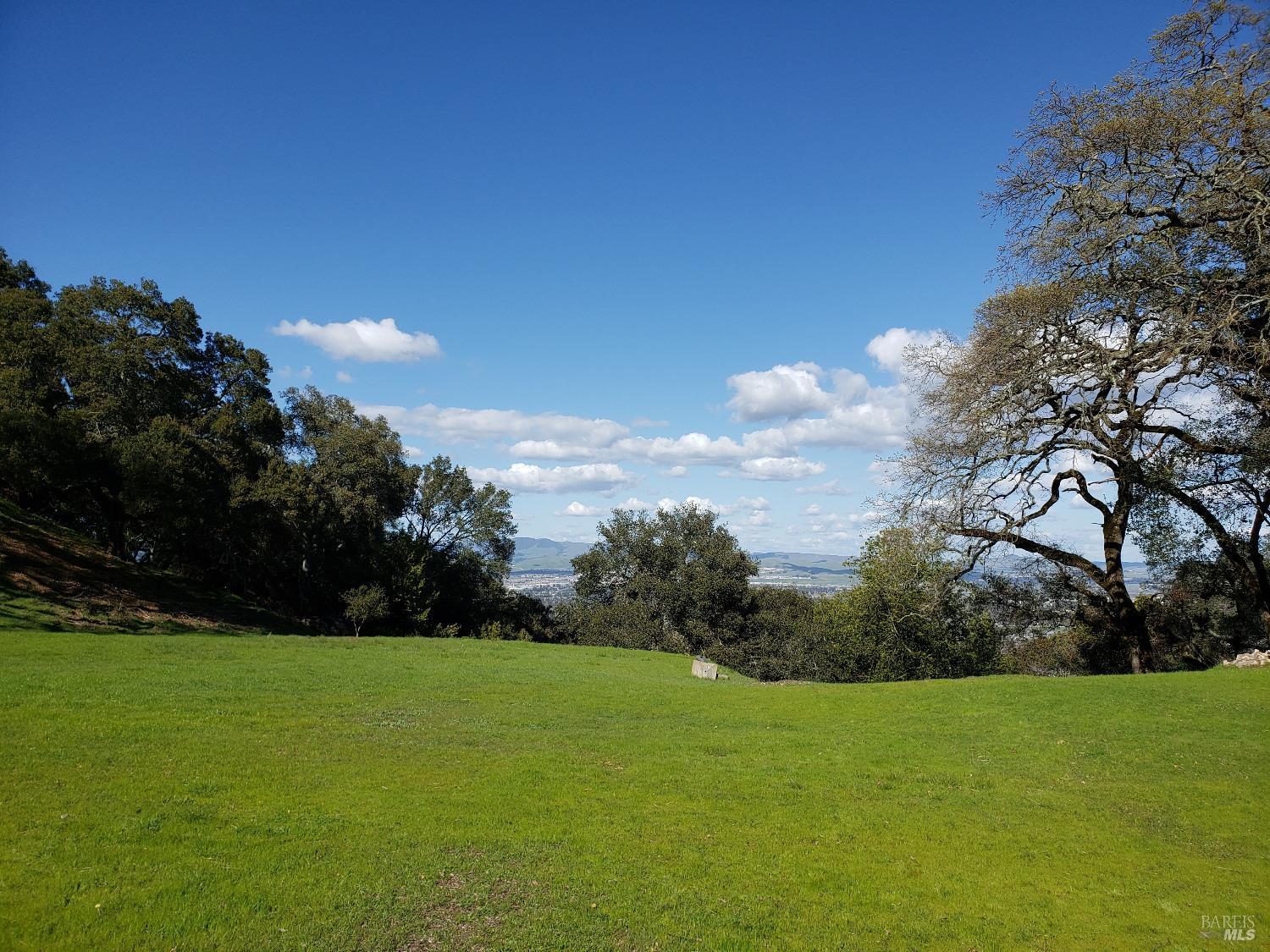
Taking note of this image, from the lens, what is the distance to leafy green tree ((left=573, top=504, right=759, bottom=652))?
52938 millimetres

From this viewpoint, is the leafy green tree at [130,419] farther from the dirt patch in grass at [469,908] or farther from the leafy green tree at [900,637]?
the leafy green tree at [900,637]

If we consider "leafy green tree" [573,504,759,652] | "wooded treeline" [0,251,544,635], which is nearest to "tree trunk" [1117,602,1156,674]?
"leafy green tree" [573,504,759,652]

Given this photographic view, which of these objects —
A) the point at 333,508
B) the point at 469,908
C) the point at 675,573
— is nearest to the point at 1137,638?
the point at 469,908

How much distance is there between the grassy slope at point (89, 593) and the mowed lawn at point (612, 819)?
9.29 metres

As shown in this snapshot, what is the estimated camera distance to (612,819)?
9.40 meters

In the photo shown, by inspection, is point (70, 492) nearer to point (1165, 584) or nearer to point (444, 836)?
point (444, 836)

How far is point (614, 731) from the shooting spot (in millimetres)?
15109

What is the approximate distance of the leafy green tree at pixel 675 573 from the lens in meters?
52.9

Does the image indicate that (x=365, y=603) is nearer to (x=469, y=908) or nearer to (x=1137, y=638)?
(x=469, y=908)

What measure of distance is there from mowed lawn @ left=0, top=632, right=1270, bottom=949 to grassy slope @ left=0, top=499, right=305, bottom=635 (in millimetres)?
9287

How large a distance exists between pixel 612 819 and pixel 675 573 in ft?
152

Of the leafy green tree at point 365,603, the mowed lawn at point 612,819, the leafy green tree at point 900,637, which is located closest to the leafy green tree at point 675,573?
the leafy green tree at point 900,637

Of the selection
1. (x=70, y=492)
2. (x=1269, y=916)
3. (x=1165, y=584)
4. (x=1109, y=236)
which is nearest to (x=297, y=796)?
(x=1269, y=916)

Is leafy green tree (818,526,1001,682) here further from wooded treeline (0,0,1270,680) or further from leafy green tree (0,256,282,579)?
leafy green tree (0,256,282,579)
